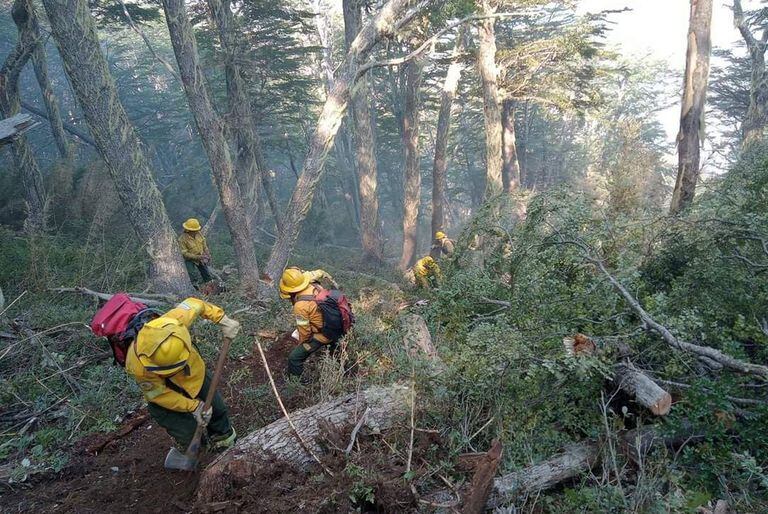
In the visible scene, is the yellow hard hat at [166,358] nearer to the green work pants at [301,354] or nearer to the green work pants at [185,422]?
the green work pants at [185,422]

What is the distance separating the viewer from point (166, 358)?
3.32m

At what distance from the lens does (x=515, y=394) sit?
3592mm

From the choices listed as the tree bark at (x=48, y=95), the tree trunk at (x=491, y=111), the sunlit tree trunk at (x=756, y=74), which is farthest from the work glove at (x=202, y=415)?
the sunlit tree trunk at (x=756, y=74)

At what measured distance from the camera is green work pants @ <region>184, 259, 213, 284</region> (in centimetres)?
897

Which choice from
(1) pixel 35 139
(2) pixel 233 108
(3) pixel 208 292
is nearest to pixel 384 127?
(2) pixel 233 108

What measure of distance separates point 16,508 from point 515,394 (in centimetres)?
412

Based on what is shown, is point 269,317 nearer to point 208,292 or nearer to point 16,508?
point 208,292

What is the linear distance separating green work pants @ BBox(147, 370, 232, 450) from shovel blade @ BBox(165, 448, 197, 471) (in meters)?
0.10

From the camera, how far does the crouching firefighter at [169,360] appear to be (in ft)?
10.9

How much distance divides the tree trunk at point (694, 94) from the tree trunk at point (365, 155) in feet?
25.9

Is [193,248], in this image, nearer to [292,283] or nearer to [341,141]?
[292,283]

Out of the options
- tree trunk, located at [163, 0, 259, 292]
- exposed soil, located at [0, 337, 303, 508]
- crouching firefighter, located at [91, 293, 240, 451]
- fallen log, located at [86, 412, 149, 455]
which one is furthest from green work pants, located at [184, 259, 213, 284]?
crouching firefighter, located at [91, 293, 240, 451]

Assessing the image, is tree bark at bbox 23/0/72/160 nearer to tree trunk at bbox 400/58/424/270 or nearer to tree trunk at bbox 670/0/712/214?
tree trunk at bbox 400/58/424/270

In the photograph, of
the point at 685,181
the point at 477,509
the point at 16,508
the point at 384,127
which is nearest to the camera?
the point at 477,509
